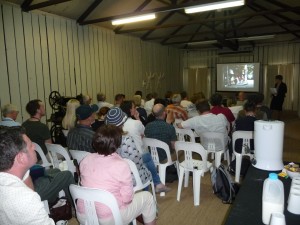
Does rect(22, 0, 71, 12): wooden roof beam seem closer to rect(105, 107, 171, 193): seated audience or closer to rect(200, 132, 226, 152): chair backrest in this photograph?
rect(105, 107, 171, 193): seated audience

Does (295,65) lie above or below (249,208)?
above

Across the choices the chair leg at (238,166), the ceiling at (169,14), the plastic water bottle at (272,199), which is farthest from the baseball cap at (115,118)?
the ceiling at (169,14)

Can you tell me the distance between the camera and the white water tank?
5.67 ft

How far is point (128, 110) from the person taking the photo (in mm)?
3402

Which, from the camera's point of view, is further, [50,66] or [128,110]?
[50,66]

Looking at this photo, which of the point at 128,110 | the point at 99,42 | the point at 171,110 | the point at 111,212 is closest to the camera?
the point at 111,212

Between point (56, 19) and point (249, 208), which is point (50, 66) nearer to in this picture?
point (56, 19)

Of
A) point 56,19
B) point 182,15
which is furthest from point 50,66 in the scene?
point 182,15

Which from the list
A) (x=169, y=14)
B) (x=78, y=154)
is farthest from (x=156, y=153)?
(x=169, y=14)

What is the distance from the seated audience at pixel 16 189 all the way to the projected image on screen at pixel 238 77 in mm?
10548

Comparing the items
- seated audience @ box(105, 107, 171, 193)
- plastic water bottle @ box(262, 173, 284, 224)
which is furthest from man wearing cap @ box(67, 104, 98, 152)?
plastic water bottle @ box(262, 173, 284, 224)

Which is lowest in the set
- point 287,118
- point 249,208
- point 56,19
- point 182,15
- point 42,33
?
point 287,118

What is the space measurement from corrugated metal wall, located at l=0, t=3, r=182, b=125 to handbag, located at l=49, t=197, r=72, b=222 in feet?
11.9

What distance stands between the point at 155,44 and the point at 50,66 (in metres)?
5.33
